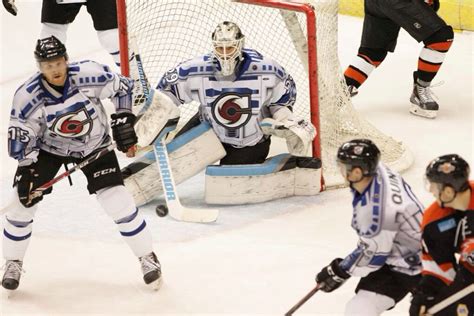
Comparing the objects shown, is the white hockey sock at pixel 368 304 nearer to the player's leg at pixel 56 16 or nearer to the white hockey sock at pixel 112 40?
the white hockey sock at pixel 112 40

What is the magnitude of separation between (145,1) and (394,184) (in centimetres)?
237

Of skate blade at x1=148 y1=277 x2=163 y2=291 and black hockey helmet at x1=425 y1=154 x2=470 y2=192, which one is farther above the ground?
black hockey helmet at x1=425 y1=154 x2=470 y2=192

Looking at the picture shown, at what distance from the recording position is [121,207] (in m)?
3.76

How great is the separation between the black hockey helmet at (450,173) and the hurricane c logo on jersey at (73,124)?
1.33 metres

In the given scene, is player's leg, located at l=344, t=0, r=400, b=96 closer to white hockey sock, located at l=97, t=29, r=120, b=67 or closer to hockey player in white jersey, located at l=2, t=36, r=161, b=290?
white hockey sock, located at l=97, t=29, r=120, b=67

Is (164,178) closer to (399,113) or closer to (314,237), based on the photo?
(314,237)

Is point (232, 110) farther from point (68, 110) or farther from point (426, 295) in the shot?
point (426, 295)

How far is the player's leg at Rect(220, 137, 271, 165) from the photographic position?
4.55 metres

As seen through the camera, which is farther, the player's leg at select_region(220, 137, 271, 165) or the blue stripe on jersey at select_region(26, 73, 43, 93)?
the player's leg at select_region(220, 137, 271, 165)

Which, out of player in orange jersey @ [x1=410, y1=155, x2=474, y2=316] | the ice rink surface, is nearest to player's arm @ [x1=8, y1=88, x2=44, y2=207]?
the ice rink surface

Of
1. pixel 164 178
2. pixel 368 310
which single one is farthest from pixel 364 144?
pixel 164 178

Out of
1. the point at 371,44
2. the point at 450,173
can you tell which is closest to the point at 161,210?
the point at 371,44

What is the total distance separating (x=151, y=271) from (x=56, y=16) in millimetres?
1870

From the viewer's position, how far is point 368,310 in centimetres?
303
